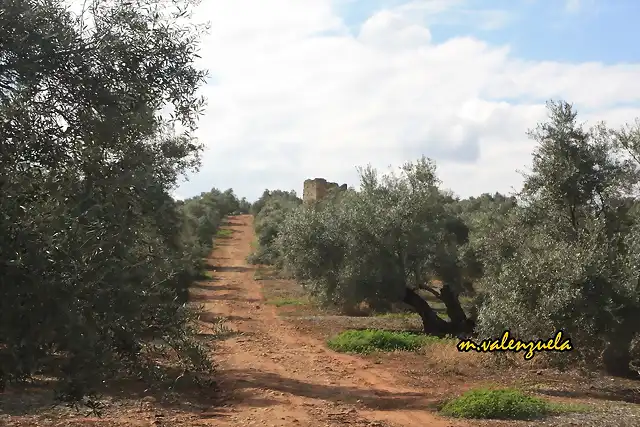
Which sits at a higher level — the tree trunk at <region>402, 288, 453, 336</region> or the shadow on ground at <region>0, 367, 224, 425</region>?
the tree trunk at <region>402, 288, 453, 336</region>

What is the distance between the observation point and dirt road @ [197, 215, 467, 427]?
38.3 ft

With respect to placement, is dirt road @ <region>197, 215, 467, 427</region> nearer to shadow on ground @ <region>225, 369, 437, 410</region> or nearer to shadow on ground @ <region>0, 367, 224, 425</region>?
shadow on ground @ <region>225, 369, 437, 410</region>

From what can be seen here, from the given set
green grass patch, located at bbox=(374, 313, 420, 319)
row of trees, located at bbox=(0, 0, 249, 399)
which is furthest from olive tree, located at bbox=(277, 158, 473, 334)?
row of trees, located at bbox=(0, 0, 249, 399)

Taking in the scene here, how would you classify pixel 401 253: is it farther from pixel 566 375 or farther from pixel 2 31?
pixel 2 31

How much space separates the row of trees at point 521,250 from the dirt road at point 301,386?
297 centimetres

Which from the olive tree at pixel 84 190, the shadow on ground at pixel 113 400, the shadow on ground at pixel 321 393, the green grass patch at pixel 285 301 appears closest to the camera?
the olive tree at pixel 84 190

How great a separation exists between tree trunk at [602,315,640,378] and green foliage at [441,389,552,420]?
2.97 meters

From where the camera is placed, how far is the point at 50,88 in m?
6.20

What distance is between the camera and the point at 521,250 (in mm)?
17141

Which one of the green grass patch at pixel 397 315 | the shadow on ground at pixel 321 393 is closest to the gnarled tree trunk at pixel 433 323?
the green grass patch at pixel 397 315

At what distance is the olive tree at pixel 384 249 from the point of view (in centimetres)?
2372

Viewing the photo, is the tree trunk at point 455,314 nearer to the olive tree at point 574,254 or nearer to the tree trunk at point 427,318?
the tree trunk at point 427,318

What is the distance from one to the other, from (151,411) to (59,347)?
775cm

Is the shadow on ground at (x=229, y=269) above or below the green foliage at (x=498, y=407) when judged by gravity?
above
